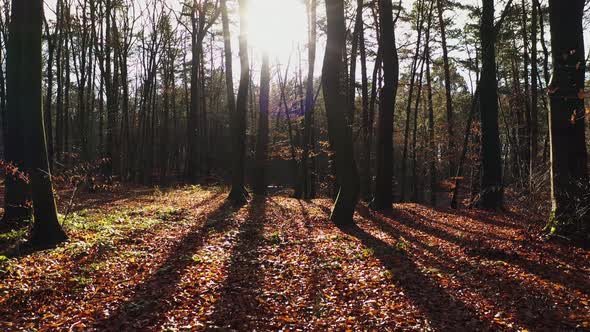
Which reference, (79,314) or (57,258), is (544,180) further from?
(57,258)

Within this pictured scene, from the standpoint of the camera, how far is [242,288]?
19.1 feet

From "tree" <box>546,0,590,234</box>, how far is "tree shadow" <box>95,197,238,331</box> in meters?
7.40

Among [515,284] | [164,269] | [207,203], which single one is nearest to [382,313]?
[515,284]

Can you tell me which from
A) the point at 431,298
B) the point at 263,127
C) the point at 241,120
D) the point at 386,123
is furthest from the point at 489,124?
the point at 431,298

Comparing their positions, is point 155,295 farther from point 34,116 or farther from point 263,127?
point 263,127

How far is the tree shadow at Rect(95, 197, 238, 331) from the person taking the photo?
15.1 ft

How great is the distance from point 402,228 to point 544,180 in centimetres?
370

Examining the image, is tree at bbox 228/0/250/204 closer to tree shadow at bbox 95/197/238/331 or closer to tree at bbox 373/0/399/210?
tree at bbox 373/0/399/210

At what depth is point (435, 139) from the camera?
20359mm

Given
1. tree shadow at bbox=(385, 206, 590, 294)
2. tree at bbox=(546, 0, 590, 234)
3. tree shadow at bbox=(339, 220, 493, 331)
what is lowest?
tree shadow at bbox=(339, 220, 493, 331)

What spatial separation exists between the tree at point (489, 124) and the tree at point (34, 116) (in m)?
13.6

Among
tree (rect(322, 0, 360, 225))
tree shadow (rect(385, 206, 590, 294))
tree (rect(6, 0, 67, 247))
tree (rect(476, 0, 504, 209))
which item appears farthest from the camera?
tree (rect(476, 0, 504, 209))

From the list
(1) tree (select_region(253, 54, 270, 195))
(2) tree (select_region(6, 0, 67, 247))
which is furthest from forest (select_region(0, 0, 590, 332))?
(1) tree (select_region(253, 54, 270, 195))

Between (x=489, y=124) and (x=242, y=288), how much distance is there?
1196 cm
